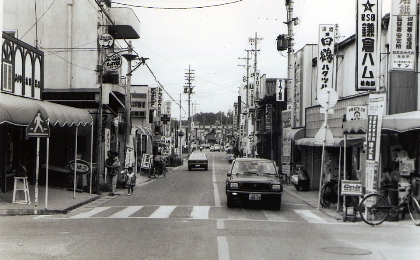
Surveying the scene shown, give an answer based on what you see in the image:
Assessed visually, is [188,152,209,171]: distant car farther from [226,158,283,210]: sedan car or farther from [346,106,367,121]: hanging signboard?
[346,106,367,121]: hanging signboard

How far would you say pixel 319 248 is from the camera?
10094mm

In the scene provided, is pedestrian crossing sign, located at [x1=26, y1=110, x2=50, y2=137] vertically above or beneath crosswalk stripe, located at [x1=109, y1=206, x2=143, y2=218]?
above

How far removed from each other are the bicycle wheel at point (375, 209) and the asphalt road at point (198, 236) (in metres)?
0.40

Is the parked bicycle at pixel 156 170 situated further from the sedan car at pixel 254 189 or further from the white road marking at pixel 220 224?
the white road marking at pixel 220 224

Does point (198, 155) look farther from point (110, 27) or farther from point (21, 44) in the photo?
point (21, 44)

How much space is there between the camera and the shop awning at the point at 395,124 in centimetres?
1394

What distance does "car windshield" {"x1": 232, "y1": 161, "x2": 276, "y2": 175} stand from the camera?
18.1 m

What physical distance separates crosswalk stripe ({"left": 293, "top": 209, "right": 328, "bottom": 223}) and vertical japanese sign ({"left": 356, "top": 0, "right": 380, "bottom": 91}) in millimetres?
4723

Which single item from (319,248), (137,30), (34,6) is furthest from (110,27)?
(319,248)

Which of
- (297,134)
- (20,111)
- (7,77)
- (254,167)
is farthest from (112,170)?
(297,134)

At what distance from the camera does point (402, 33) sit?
54.8 ft

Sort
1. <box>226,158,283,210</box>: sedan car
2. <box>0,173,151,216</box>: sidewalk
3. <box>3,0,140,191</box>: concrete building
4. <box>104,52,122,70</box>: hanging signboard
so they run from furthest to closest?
<box>3,0,140,191</box>: concrete building → <box>104,52,122,70</box>: hanging signboard → <box>226,158,283,210</box>: sedan car → <box>0,173,151,216</box>: sidewalk

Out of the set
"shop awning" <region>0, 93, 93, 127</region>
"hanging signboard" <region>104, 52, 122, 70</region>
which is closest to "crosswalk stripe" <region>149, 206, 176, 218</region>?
"shop awning" <region>0, 93, 93, 127</region>

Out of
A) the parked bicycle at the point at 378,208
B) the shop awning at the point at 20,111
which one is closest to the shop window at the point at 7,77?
the shop awning at the point at 20,111
